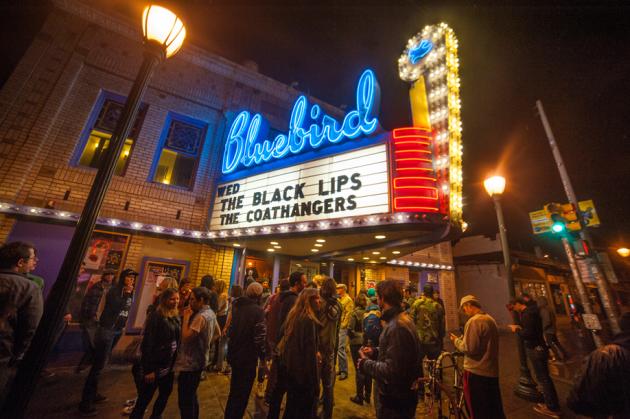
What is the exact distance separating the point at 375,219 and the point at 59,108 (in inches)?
412

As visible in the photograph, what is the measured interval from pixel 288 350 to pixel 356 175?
4.77 meters

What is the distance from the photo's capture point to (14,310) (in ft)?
8.61

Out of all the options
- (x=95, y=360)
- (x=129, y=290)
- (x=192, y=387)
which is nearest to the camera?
(x=192, y=387)

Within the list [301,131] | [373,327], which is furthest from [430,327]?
[301,131]

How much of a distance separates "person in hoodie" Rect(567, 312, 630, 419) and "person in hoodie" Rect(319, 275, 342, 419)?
9.57 ft

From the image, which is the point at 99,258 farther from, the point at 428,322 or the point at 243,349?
the point at 428,322

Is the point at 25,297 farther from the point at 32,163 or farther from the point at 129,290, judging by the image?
the point at 32,163

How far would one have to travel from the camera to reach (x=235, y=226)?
861 centimetres

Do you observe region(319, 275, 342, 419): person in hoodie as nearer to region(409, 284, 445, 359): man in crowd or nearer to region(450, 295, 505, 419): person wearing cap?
region(450, 295, 505, 419): person wearing cap

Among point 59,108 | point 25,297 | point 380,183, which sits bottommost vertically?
point 25,297

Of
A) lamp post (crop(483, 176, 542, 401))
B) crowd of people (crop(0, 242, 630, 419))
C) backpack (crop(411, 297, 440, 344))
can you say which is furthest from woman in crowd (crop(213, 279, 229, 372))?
lamp post (crop(483, 176, 542, 401))

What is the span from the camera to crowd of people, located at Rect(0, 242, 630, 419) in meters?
2.67

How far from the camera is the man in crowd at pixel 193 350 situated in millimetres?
3535

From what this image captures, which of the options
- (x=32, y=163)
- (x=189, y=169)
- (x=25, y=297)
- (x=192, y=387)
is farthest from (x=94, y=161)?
(x=192, y=387)
